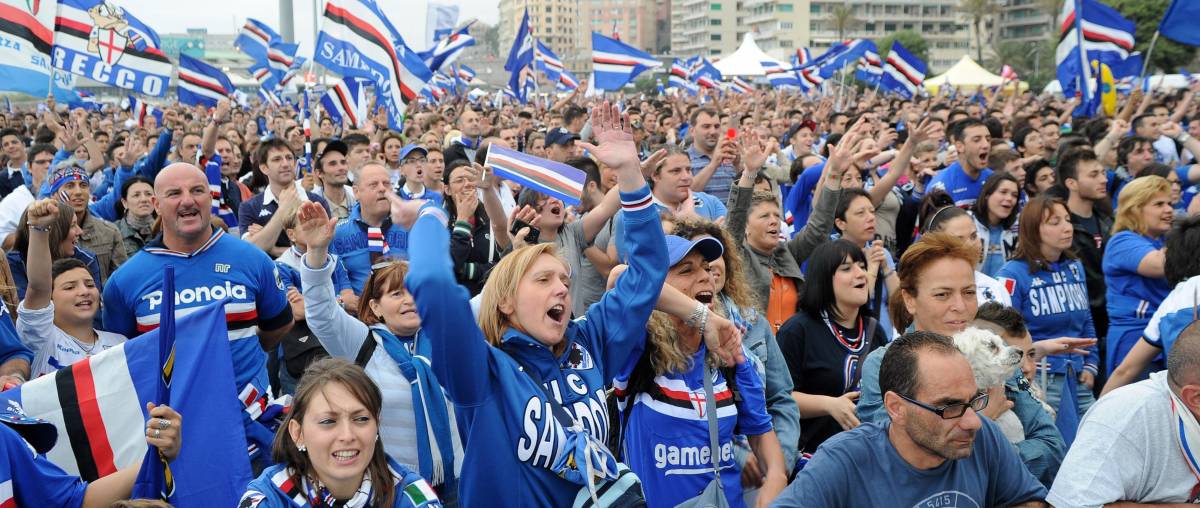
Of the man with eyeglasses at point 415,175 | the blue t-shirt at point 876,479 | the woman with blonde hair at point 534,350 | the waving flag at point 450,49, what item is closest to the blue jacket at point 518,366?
the woman with blonde hair at point 534,350

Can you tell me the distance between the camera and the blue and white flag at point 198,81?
57.0 ft

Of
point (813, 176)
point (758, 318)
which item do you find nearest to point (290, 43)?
point (813, 176)

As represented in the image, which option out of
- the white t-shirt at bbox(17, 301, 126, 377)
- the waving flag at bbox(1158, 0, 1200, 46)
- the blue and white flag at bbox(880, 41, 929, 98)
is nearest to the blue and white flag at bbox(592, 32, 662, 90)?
the blue and white flag at bbox(880, 41, 929, 98)

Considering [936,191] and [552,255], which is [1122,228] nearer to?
[936,191]

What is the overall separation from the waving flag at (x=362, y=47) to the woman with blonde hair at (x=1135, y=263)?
948cm

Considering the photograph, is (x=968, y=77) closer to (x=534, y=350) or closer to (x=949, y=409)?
(x=949, y=409)

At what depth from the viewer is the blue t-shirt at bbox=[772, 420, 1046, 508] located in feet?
9.91

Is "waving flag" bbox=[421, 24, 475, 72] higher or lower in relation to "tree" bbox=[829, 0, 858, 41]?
lower

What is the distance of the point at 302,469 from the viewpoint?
318 cm

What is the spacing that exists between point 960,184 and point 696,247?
6.22 metres

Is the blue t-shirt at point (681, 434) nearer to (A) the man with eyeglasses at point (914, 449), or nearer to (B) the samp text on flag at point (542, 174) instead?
(A) the man with eyeglasses at point (914, 449)

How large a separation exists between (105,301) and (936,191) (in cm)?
608

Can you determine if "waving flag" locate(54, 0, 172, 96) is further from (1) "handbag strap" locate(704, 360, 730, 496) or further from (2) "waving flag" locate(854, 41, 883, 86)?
(2) "waving flag" locate(854, 41, 883, 86)

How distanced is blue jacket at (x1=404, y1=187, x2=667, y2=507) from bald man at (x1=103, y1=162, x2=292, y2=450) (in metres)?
2.02
